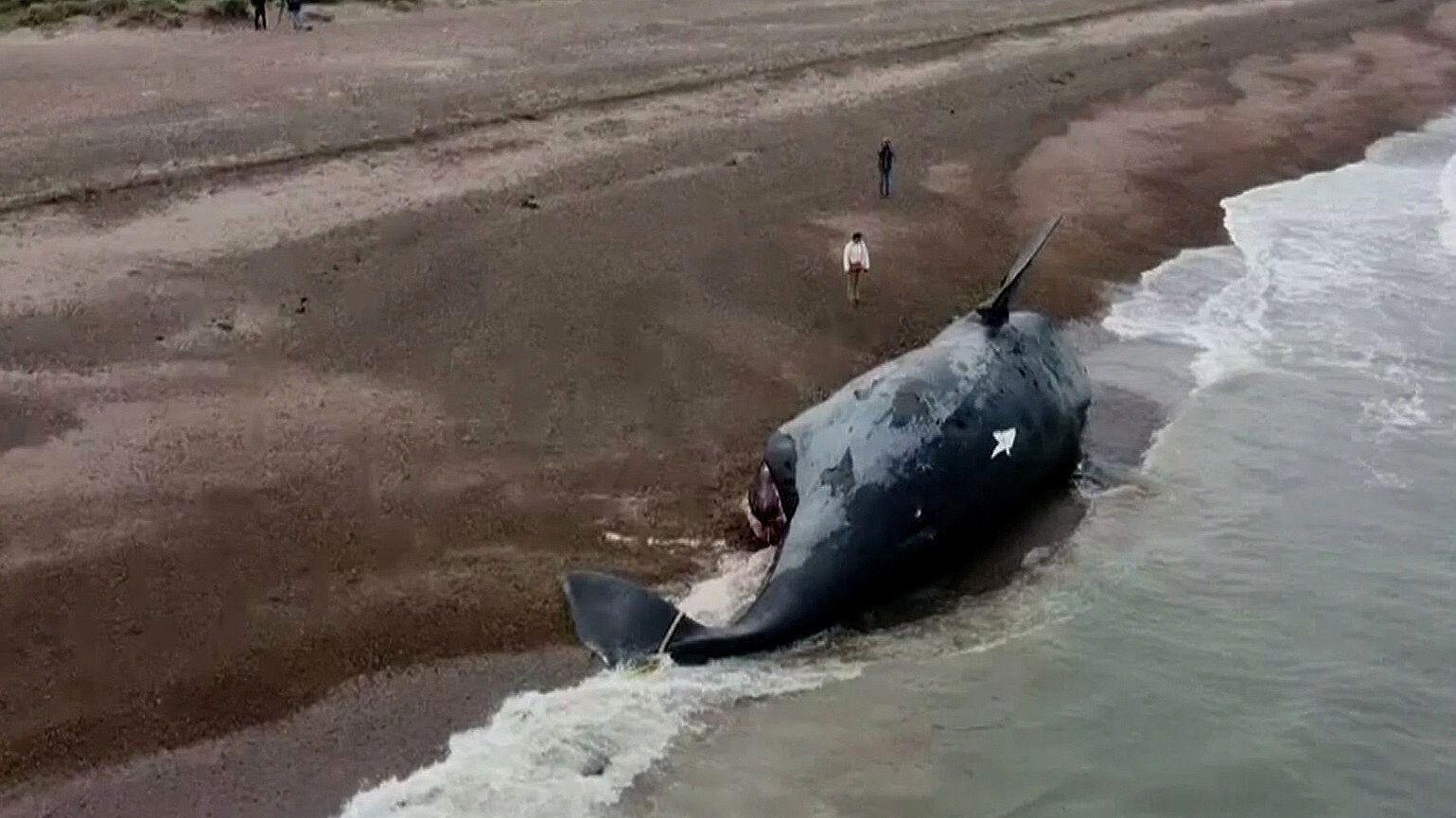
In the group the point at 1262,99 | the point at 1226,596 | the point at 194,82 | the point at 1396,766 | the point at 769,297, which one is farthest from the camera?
the point at 1262,99

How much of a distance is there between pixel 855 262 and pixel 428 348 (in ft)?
20.8

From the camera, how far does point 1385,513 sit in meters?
17.8

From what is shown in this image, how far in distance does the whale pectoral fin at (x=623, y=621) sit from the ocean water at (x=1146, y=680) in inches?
13.6

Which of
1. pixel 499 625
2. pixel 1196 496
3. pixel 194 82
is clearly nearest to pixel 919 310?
pixel 1196 496

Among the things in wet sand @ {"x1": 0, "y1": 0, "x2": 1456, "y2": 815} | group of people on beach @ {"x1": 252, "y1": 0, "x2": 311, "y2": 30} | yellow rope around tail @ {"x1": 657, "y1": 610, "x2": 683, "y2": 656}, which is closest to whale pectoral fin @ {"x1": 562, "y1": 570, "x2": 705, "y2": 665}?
yellow rope around tail @ {"x1": 657, "y1": 610, "x2": 683, "y2": 656}

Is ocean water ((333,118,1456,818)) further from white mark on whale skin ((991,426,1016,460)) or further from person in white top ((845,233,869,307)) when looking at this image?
person in white top ((845,233,869,307))

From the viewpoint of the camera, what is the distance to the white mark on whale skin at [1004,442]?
15.7 meters

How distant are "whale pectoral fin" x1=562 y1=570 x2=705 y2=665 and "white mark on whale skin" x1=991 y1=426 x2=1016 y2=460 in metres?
4.12

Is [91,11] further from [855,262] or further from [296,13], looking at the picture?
[855,262]

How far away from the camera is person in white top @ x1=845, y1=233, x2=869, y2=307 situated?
71.7ft

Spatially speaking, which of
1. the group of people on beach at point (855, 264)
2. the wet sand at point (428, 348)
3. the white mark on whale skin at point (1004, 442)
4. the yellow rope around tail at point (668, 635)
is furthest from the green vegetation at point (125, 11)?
the yellow rope around tail at point (668, 635)

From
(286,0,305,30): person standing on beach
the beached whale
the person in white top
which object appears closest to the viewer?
the beached whale

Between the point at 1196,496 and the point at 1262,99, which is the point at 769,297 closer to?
the point at 1196,496

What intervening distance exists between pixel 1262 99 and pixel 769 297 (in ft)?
69.5
